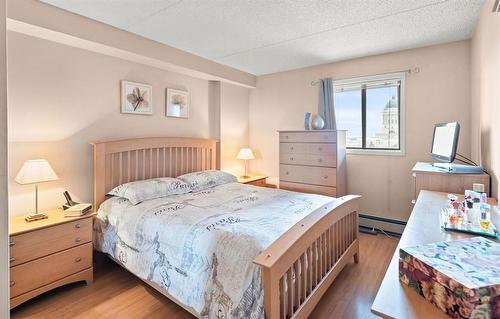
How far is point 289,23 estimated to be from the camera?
8.49ft

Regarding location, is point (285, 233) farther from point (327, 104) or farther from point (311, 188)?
point (327, 104)

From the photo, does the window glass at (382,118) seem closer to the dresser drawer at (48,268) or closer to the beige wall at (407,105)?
the beige wall at (407,105)

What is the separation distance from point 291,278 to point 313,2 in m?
2.16

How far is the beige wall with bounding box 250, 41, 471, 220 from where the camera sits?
3078 mm

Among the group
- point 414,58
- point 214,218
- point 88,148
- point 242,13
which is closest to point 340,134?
point 414,58

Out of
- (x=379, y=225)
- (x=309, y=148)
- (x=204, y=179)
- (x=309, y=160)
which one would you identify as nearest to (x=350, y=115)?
(x=309, y=148)

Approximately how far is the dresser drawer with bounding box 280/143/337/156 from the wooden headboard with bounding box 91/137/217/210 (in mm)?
1116

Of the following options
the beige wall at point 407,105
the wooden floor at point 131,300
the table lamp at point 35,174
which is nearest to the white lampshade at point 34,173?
the table lamp at point 35,174

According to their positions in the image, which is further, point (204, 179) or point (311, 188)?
point (311, 188)

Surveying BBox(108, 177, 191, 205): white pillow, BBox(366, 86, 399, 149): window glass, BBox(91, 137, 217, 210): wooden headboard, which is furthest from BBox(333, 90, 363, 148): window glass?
BBox(108, 177, 191, 205): white pillow

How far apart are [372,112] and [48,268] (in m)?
4.09

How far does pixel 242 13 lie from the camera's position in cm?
240

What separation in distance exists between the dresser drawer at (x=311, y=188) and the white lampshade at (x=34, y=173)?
2865 millimetres

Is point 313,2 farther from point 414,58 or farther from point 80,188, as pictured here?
point 80,188
